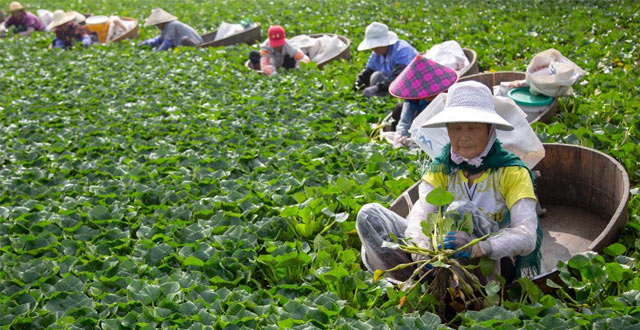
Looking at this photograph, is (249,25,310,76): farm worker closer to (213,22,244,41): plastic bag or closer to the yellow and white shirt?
(213,22,244,41): plastic bag

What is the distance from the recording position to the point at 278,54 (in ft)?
28.1

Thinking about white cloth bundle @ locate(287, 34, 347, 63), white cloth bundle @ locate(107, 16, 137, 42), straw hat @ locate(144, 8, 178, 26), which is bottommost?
white cloth bundle @ locate(107, 16, 137, 42)

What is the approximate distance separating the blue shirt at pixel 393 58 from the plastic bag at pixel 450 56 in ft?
0.71

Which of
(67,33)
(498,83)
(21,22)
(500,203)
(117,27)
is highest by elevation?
(500,203)

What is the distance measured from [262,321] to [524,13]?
27.8 ft

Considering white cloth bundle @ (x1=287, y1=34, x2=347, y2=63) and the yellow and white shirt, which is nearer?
the yellow and white shirt

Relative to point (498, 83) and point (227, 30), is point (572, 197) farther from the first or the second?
point (227, 30)

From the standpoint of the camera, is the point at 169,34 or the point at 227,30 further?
the point at 227,30

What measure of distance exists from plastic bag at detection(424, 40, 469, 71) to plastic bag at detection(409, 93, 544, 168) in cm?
268

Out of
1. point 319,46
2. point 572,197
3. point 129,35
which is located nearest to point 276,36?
point 319,46

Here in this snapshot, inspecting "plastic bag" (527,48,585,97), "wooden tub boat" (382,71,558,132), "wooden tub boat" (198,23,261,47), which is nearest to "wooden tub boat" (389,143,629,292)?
"wooden tub boat" (382,71,558,132)

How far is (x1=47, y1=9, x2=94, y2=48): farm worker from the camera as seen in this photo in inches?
438

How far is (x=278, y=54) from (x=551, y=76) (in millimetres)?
3914

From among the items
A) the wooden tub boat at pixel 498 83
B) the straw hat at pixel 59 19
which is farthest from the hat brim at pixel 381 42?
the straw hat at pixel 59 19
